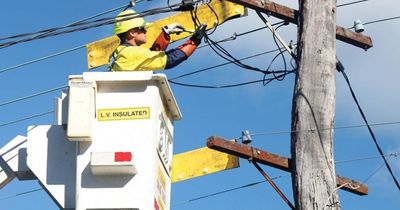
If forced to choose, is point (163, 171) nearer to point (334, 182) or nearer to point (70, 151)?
point (70, 151)

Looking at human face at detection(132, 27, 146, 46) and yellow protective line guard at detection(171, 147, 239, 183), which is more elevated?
human face at detection(132, 27, 146, 46)

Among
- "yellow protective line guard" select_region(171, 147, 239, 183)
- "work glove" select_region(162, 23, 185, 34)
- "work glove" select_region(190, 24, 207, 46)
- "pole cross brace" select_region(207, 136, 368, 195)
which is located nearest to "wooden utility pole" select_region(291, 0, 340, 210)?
"pole cross brace" select_region(207, 136, 368, 195)

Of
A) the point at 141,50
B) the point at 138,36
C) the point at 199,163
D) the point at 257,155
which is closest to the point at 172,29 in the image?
the point at 138,36

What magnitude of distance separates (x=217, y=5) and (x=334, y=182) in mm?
3237

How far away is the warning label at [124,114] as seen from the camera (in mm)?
7324

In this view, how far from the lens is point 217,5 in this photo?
1109 centimetres

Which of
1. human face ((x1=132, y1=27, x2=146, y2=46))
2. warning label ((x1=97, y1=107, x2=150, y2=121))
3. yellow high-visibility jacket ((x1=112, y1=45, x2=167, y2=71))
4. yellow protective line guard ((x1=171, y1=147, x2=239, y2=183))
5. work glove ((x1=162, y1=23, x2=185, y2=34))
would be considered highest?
work glove ((x1=162, y1=23, x2=185, y2=34))

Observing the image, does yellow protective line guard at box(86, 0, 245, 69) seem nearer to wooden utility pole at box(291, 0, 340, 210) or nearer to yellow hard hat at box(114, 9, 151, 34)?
wooden utility pole at box(291, 0, 340, 210)

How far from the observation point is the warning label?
7.32 metres

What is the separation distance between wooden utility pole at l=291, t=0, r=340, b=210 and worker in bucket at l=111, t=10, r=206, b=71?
3.27 ft

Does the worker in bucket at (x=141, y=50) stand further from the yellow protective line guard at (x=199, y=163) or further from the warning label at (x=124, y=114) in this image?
the yellow protective line guard at (x=199, y=163)

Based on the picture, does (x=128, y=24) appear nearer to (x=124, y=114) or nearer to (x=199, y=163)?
(x=124, y=114)

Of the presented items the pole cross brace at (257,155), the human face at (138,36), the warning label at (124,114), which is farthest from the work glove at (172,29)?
the warning label at (124,114)

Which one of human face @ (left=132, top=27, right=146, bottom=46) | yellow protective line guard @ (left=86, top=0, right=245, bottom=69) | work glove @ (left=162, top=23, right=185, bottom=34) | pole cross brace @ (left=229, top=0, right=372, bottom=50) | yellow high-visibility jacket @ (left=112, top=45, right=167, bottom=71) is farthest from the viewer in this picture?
yellow protective line guard @ (left=86, top=0, right=245, bottom=69)
